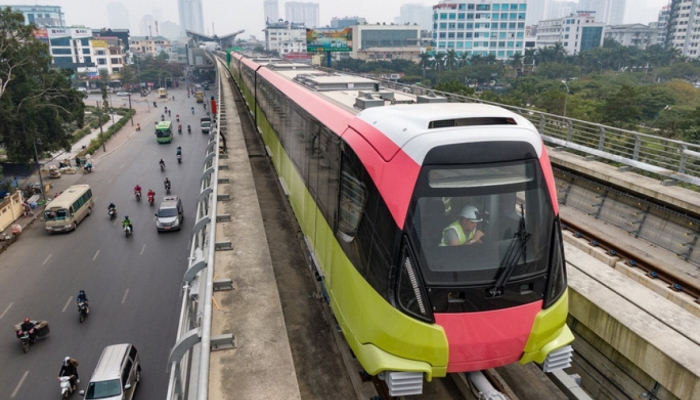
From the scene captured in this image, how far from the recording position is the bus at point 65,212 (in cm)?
2680

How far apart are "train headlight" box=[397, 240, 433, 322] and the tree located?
3429 centimetres

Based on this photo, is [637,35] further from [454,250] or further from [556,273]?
[454,250]

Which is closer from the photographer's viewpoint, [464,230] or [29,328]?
[464,230]

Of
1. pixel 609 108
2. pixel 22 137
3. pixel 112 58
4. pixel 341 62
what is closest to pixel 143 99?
pixel 112 58

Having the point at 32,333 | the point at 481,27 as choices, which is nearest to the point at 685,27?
the point at 481,27

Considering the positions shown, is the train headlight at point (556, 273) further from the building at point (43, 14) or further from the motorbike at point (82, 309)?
the building at point (43, 14)

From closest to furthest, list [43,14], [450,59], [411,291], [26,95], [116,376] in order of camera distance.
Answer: [411,291], [116,376], [26,95], [450,59], [43,14]

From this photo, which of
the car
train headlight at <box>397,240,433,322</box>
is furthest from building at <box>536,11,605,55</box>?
train headlight at <box>397,240,433,322</box>

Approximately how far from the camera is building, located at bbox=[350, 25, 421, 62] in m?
120

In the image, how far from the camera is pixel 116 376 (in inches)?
527

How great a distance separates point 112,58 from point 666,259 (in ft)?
410


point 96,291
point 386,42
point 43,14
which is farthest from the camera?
point 43,14

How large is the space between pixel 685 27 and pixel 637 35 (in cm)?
4156

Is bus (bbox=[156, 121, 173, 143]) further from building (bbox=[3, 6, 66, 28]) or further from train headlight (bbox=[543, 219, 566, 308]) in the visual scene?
building (bbox=[3, 6, 66, 28])
